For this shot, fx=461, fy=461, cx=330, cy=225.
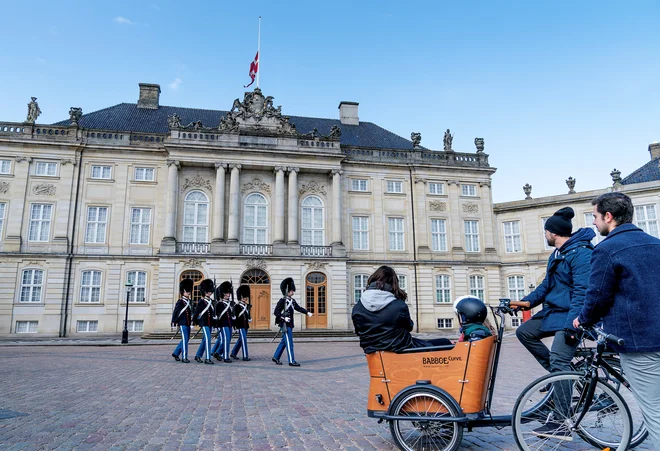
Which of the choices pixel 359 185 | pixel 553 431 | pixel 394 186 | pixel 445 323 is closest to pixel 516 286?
pixel 445 323

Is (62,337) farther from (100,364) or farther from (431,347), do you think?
(431,347)

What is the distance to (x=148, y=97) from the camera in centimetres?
3678

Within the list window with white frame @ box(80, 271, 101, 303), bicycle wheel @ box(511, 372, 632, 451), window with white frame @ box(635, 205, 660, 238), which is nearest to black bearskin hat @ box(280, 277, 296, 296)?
bicycle wheel @ box(511, 372, 632, 451)

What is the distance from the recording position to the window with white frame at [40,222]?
28.4 m

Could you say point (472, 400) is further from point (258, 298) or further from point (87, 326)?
point (87, 326)

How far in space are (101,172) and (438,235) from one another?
77.2ft

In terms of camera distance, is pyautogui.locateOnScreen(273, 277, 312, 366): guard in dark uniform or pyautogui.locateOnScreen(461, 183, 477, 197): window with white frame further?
pyautogui.locateOnScreen(461, 183, 477, 197): window with white frame

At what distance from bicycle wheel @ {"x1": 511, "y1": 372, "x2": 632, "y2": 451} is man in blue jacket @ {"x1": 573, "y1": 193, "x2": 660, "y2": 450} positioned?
55 cm

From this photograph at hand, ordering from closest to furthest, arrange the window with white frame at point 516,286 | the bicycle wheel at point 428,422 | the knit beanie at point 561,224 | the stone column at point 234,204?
1. the bicycle wheel at point 428,422
2. the knit beanie at point 561,224
3. the stone column at point 234,204
4. the window with white frame at point 516,286

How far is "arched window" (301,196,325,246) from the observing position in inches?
1249

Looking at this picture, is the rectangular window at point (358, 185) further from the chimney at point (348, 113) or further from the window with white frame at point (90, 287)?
the window with white frame at point (90, 287)

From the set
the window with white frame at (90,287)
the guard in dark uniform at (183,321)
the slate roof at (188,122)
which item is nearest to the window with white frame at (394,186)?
the slate roof at (188,122)

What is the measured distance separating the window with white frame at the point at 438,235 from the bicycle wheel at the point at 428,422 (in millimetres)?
29586

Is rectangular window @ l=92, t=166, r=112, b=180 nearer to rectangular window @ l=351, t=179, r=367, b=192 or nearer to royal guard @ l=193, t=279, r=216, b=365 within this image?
rectangular window @ l=351, t=179, r=367, b=192
